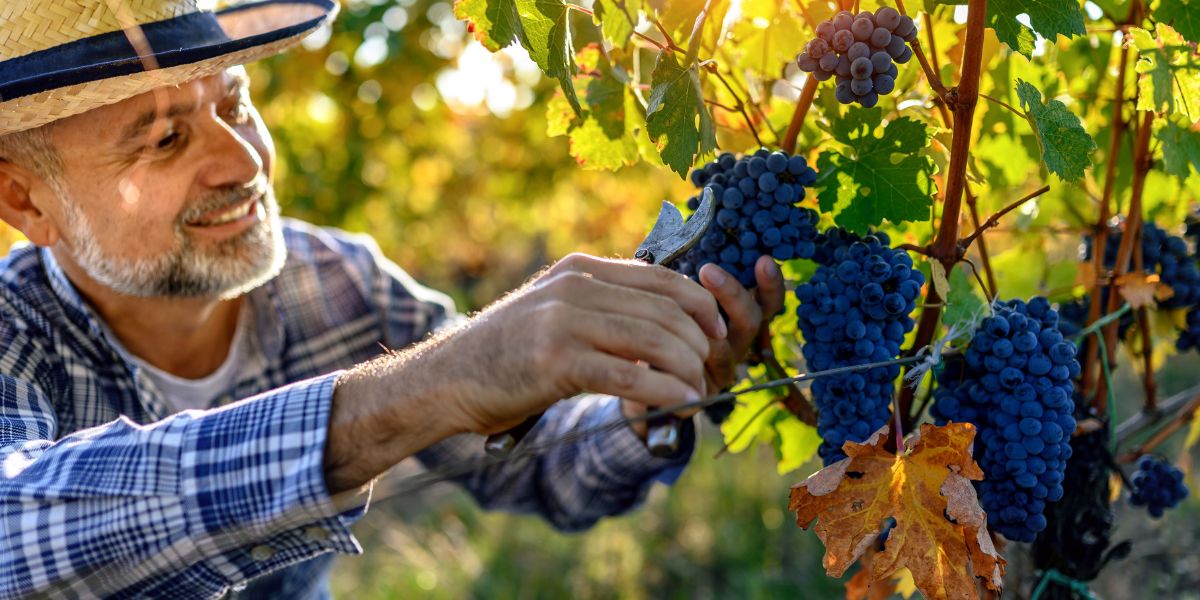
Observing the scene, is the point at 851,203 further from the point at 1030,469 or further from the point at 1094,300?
the point at 1094,300

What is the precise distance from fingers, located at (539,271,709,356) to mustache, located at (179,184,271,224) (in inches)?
46.8

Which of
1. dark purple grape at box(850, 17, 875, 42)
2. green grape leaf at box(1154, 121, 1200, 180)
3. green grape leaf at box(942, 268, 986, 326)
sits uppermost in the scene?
dark purple grape at box(850, 17, 875, 42)

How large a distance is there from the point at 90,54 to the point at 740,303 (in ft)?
4.37

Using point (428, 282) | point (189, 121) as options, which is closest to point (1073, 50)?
point (189, 121)

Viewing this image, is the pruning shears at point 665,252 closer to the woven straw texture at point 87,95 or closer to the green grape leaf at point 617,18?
the green grape leaf at point 617,18

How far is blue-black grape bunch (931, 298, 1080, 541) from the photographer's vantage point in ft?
3.82

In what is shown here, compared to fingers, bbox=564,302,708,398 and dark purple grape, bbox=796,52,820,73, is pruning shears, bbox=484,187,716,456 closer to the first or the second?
fingers, bbox=564,302,708,398

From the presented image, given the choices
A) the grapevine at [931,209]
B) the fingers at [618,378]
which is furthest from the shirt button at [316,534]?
the grapevine at [931,209]

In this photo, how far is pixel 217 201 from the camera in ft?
6.63

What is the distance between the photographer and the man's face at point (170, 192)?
1.89 m

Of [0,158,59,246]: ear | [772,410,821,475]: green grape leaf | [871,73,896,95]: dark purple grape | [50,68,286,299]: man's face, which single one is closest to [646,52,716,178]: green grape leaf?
[871,73,896,95]: dark purple grape

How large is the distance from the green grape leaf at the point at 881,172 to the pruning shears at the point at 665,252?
194 millimetres

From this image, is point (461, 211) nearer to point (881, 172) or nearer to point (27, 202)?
point (27, 202)

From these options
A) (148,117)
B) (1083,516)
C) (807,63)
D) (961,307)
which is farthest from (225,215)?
(1083,516)
